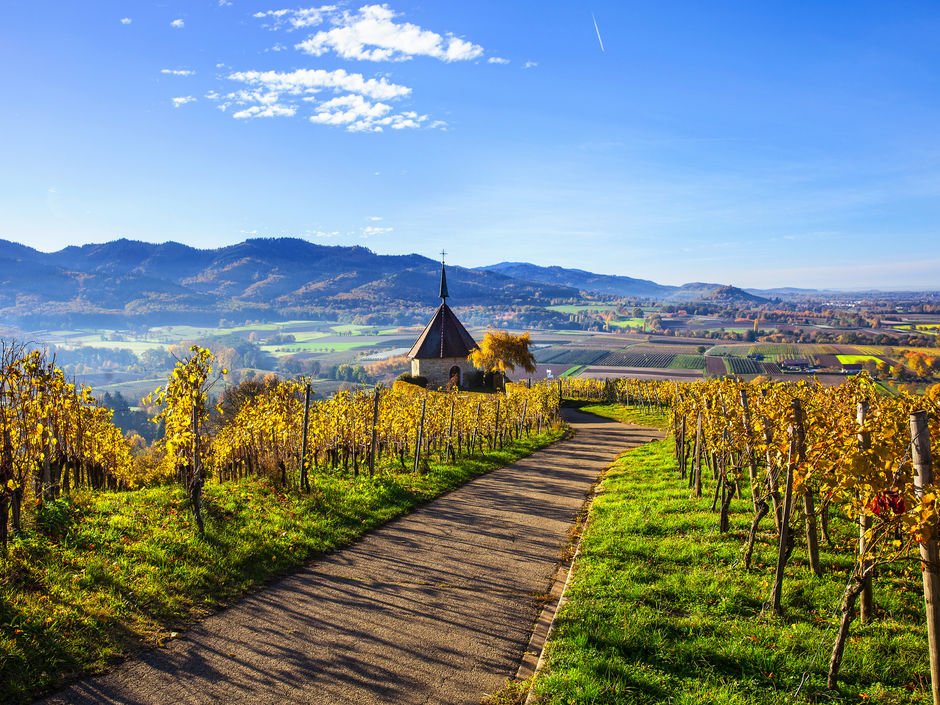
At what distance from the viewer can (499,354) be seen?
39750 mm

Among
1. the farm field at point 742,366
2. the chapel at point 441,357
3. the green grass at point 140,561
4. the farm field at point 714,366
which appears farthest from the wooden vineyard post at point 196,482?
the farm field at point 714,366

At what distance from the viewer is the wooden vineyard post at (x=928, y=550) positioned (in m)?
3.70

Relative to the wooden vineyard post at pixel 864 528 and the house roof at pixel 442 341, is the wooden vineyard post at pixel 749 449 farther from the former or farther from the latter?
the house roof at pixel 442 341

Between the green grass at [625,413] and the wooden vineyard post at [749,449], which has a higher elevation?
the wooden vineyard post at [749,449]

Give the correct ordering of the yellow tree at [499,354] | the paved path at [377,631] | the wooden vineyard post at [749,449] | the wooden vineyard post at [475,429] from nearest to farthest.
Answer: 1. the paved path at [377,631]
2. the wooden vineyard post at [749,449]
3. the wooden vineyard post at [475,429]
4. the yellow tree at [499,354]

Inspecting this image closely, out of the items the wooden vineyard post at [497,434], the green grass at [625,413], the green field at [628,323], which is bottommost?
the green grass at [625,413]

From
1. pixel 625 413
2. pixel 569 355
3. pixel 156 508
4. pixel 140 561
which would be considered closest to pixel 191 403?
pixel 156 508

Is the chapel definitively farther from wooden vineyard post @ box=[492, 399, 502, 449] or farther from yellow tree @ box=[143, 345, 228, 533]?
yellow tree @ box=[143, 345, 228, 533]

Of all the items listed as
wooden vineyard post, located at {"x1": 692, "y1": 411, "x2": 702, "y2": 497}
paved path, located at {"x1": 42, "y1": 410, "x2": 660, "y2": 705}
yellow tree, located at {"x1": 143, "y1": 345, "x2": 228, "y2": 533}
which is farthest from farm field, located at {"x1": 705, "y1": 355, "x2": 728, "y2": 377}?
yellow tree, located at {"x1": 143, "y1": 345, "x2": 228, "y2": 533}

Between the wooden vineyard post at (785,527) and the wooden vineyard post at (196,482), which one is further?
the wooden vineyard post at (196,482)

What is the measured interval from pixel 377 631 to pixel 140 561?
350cm

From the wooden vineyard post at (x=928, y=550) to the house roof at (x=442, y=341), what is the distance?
119 ft

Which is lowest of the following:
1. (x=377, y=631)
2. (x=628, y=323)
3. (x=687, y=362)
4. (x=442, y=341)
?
(x=687, y=362)

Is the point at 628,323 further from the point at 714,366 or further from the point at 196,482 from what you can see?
the point at 196,482
